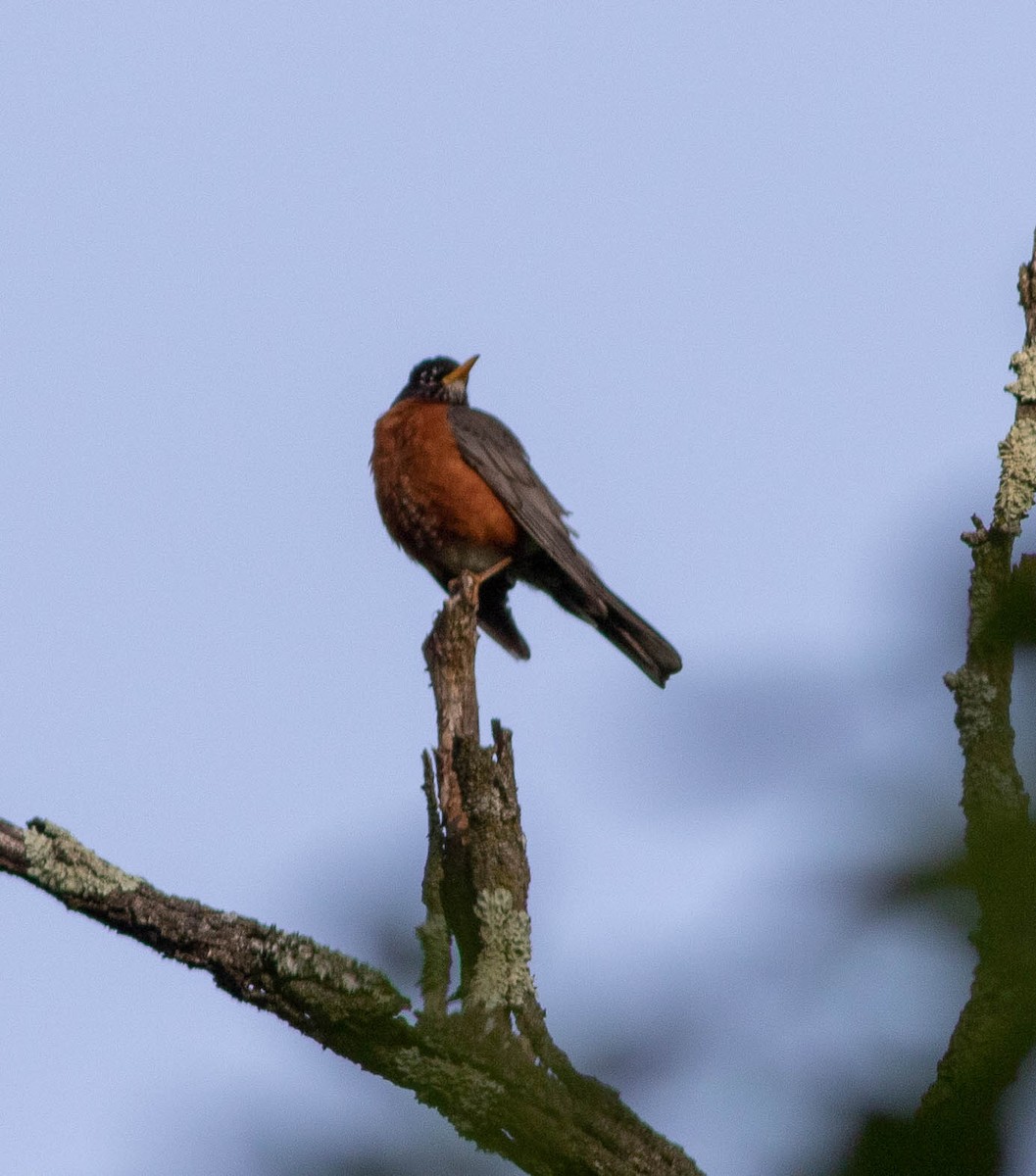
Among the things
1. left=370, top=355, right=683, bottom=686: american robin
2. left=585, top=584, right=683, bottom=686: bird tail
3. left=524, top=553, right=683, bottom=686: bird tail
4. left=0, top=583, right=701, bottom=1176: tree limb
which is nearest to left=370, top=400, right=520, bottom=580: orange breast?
left=370, top=355, right=683, bottom=686: american robin

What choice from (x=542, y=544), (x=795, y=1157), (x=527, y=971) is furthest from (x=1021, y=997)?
(x=542, y=544)

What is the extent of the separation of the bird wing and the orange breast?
0.06m

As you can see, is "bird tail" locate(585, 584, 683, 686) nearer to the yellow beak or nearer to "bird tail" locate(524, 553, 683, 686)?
"bird tail" locate(524, 553, 683, 686)

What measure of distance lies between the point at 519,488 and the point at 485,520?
29 cm

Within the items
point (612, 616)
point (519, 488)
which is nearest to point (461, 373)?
point (519, 488)

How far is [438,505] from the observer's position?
24.2 ft


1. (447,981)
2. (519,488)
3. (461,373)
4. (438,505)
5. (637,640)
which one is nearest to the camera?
(447,981)

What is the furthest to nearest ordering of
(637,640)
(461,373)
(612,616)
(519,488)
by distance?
(461,373), (519,488), (612,616), (637,640)

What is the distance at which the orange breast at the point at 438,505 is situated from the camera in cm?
737

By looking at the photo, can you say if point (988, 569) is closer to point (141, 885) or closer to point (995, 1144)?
point (995, 1144)

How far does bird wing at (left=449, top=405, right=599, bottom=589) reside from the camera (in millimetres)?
7301

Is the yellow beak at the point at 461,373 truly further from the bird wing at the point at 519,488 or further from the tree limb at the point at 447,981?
the tree limb at the point at 447,981

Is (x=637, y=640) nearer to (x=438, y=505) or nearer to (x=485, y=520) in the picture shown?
(x=485, y=520)

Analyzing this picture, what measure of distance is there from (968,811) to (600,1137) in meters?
1.16
